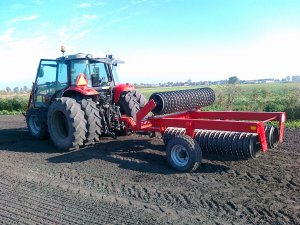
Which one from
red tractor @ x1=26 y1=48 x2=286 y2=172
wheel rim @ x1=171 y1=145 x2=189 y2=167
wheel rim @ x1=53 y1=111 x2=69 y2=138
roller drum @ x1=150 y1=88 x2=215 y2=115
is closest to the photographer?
red tractor @ x1=26 y1=48 x2=286 y2=172

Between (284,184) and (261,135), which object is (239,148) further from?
(284,184)

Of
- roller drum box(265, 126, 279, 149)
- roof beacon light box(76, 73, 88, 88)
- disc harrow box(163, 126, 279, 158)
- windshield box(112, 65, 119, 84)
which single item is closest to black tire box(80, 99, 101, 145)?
roof beacon light box(76, 73, 88, 88)

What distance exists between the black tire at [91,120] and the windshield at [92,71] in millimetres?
865

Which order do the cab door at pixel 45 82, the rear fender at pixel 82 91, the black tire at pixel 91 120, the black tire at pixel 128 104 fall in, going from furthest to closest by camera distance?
the cab door at pixel 45 82, the black tire at pixel 128 104, the rear fender at pixel 82 91, the black tire at pixel 91 120

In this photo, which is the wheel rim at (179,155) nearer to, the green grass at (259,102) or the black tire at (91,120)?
the black tire at (91,120)

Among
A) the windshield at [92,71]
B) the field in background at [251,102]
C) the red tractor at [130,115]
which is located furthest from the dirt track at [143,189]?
the field in background at [251,102]

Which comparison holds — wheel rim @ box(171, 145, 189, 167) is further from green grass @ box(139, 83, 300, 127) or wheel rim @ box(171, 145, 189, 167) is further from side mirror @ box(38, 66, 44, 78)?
green grass @ box(139, 83, 300, 127)

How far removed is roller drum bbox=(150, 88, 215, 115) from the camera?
20.9 feet

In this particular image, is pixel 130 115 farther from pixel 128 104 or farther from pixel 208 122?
pixel 208 122

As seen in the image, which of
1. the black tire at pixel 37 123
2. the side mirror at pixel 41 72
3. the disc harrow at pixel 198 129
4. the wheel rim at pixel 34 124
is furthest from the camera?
the wheel rim at pixel 34 124

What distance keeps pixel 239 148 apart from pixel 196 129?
3.20ft

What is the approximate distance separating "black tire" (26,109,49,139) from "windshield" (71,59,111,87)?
1665 mm

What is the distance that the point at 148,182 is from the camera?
513 cm

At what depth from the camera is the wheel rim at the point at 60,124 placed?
308 inches
